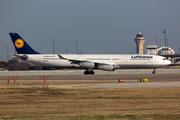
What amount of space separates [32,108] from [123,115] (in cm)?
555

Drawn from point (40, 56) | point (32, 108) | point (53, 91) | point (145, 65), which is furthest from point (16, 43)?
point (32, 108)

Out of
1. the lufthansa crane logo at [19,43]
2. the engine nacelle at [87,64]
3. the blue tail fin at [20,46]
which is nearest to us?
the engine nacelle at [87,64]

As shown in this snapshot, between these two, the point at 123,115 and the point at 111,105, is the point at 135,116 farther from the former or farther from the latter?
the point at 111,105

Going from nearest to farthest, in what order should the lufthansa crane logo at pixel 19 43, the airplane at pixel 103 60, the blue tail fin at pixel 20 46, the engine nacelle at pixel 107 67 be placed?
the engine nacelle at pixel 107 67
the airplane at pixel 103 60
the blue tail fin at pixel 20 46
the lufthansa crane logo at pixel 19 43

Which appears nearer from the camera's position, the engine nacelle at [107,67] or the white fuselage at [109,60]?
the engine nacelle at [107,67]

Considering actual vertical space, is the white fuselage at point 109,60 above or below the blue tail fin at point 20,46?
below

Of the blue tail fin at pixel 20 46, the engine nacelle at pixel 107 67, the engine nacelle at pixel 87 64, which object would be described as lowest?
the engine nacelle at pixel 107 67

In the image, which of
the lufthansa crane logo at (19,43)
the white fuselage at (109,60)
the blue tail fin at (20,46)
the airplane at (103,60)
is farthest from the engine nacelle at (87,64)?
the lufthansa crane logo at (19,43)

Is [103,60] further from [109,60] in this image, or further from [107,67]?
[107,67]

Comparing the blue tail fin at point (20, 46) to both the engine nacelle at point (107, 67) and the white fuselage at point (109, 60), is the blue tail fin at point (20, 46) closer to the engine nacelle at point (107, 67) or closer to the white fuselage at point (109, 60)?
the white fuselage at point (109, 60)

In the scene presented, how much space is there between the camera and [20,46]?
5672 centimetres

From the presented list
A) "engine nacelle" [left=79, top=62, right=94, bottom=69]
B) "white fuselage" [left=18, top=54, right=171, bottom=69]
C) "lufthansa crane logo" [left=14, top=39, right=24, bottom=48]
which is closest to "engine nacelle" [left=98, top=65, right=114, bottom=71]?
"engine nacelle" [left=79, top=62, right=94, bottom=69]

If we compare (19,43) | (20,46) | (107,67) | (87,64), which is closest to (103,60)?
(107,67)

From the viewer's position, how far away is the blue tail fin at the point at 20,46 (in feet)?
185
